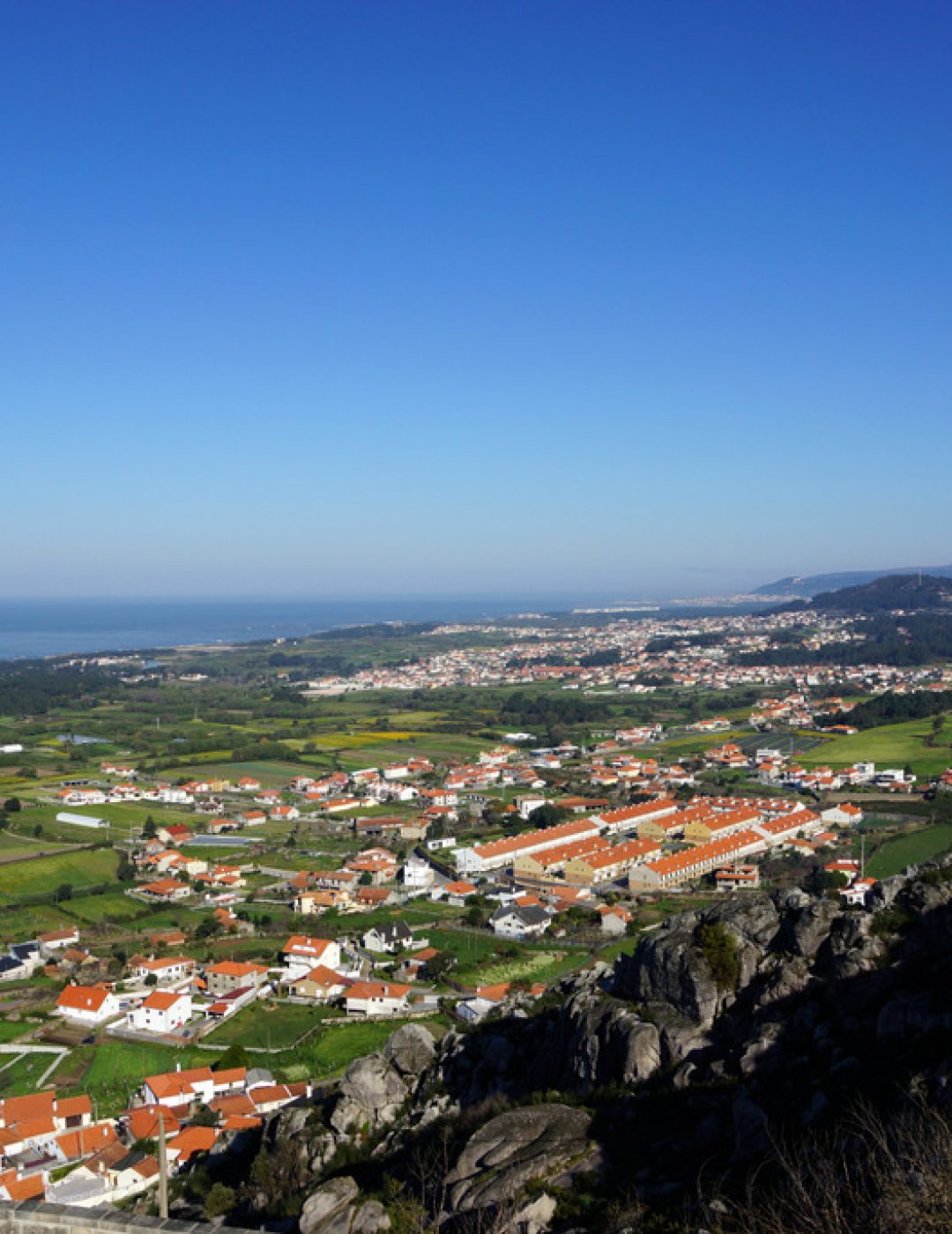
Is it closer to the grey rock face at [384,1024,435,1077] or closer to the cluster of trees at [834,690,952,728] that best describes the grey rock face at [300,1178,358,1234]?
the grey rock face at [384,1024,435,1077]

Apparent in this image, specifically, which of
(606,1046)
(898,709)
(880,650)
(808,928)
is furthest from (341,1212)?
(880,650)

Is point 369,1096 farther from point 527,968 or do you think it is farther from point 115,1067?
point 527,968

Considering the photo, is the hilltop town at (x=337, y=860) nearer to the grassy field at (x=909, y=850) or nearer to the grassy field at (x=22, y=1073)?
the grassy field at (x=22, y=1073)

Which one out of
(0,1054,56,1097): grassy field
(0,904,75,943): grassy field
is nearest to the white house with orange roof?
(0,1054,56,1097): grassy field

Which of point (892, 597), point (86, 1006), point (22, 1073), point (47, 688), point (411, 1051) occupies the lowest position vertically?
point (22, 1073)

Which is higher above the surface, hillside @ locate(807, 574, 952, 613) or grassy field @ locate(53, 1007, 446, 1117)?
hillside @ locate(807, 574, 952, 613)

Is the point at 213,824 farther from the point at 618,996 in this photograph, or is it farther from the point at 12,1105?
the point at 618,996

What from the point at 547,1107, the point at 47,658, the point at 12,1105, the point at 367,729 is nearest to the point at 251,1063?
the point at 12,1105

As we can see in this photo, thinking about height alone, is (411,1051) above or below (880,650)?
above

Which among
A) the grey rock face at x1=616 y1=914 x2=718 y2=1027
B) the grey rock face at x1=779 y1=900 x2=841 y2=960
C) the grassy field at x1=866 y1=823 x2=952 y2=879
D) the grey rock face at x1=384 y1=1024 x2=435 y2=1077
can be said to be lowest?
the grassy field at x1=866 y1=823 x2=952 y2=879
